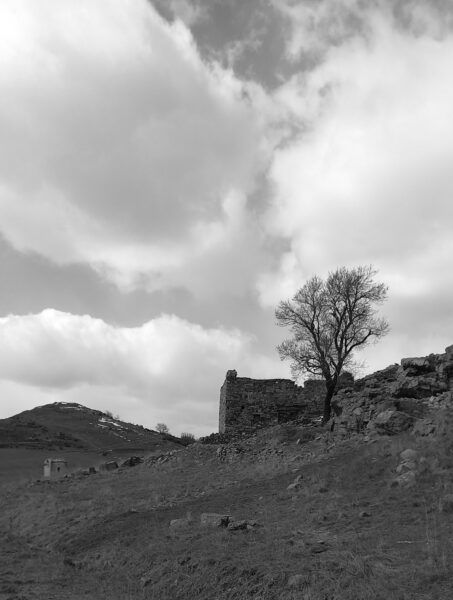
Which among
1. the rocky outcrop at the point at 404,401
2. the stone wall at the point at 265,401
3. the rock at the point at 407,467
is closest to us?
the rock at the point at 407,467

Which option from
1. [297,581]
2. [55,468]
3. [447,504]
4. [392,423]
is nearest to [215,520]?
[297,581]

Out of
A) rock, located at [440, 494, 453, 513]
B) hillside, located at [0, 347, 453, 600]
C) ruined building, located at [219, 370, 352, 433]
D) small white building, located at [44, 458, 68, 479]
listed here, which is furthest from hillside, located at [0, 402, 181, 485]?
rock, located at [440, 494, 453, 513]

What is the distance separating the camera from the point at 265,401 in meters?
33.1

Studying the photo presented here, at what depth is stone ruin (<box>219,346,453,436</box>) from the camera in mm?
18266

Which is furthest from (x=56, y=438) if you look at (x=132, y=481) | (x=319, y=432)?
(x=319, y=432)

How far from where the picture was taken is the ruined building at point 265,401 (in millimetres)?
32719

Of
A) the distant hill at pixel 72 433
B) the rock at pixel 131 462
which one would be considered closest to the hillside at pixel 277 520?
the rock at pixel 131 462

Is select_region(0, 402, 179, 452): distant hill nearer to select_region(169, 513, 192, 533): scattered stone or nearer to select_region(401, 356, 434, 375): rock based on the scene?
select_region(401, 356, 434, 375): rock

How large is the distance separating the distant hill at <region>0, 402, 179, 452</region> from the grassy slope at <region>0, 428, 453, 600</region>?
2166 cm

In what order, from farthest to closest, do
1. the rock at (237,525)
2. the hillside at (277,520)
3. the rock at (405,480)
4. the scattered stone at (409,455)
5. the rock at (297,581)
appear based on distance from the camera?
the scattered stone at (409,455), the rock at (405,480), the rock at (237,525), the hillside at (277,520), the rock at (297,581)

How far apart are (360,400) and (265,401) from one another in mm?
12018

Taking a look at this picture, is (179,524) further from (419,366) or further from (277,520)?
(419,366)

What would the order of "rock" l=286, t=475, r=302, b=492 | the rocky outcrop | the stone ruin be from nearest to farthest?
"rock" l=286, t=475, r=302, b=492
the rocky outcrop
the stone ruin

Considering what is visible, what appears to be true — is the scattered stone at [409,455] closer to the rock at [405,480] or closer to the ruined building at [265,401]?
the rock at [405,480]
